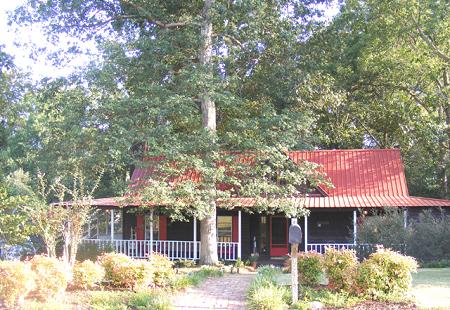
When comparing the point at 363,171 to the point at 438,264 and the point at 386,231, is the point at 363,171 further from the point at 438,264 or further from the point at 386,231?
the point at 438,264

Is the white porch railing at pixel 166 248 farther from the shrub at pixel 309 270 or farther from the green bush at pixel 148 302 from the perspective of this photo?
the green bush at pixel 148 302

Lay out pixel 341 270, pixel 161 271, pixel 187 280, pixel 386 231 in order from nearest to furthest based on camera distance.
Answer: pixel 341 270 < pixel 161 271 < pixel 187 280 < pixel 386 231

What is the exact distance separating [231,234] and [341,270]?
14315 millimetres

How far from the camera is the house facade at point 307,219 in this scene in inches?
890

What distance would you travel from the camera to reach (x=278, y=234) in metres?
24.8

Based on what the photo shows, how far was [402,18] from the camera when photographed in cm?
2403

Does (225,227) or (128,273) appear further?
(225,227)

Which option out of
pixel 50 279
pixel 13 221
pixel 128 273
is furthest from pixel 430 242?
pixel 13 221

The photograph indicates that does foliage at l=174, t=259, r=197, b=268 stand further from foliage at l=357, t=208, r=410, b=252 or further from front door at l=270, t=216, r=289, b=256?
foliage at l=357, t=208, r=410, b=252

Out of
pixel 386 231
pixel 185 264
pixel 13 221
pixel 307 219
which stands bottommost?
pixel 185 264

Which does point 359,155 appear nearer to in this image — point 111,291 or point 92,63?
point 92,63

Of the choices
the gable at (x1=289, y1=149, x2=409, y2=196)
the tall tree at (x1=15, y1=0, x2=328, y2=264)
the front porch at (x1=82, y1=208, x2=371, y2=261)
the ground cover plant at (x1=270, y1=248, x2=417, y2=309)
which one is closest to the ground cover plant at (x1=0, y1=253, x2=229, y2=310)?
the ground cover plant at (x1=270, y1=248, x2=417, y2=309)

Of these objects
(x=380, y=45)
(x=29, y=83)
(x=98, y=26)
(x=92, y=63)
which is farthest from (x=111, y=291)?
(x=29, y=83)

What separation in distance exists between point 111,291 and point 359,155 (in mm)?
17853
